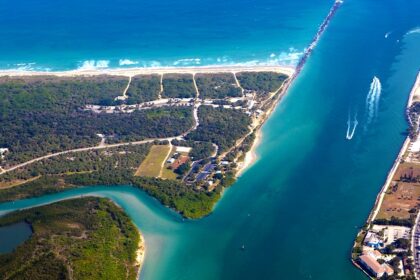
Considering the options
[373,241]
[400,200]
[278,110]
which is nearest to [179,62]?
[278,110]

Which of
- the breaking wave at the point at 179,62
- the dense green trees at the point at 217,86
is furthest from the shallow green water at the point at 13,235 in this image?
the breaking wave at the point at 179,62

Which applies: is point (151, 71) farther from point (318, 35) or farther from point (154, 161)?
point (318, 35)

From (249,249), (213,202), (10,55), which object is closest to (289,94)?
(213,202)

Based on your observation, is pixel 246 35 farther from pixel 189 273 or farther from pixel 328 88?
pixel 189 273

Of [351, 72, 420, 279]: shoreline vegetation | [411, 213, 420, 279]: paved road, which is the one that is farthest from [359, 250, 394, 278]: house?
[411, 213, 420, 279]: paved road

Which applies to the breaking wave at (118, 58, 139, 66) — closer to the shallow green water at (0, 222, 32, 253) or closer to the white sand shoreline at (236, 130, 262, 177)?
the white sand shoreline at (236, 130, 262, 177)

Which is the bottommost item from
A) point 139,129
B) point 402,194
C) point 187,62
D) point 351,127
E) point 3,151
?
point 402,194

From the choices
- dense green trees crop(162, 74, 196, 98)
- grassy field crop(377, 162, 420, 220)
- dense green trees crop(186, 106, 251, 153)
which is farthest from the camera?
dense green trees crop(162, 74, 196, 98)

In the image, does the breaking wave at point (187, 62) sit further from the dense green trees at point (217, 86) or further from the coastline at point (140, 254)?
the coastline at point (140, 254)
